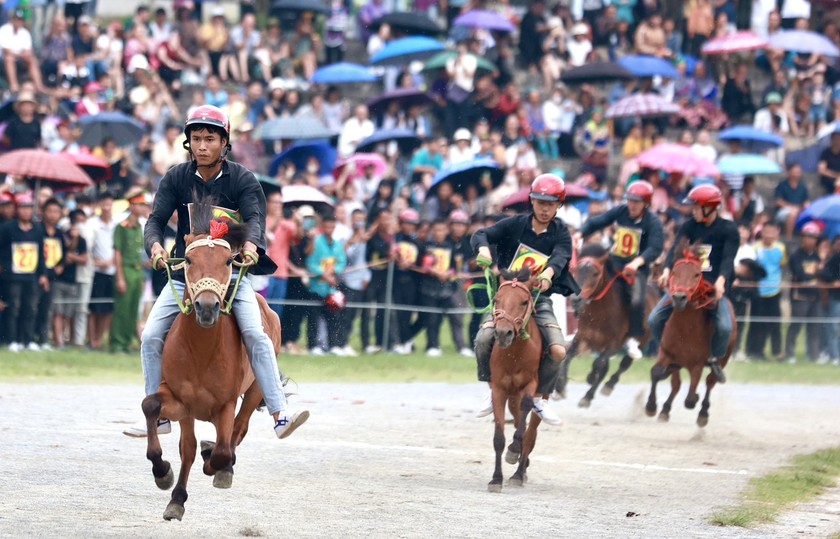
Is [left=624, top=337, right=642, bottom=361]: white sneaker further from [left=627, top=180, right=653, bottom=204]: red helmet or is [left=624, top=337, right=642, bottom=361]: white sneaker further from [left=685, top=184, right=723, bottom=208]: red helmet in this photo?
[left=685, top=184, right=723, bottom=208]: red helmet

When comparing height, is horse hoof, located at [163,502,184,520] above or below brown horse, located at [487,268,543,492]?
below

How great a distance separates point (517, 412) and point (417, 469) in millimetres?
930

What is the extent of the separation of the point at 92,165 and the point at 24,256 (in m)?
2.37

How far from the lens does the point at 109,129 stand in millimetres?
23938

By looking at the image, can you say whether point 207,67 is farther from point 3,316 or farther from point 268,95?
point 3,316

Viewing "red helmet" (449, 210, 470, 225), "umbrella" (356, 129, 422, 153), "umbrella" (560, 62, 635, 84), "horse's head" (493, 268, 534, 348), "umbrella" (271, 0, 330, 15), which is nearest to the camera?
"horse's head" (493, 268, 534, 348)

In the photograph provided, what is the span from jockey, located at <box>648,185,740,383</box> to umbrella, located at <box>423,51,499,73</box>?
12996mm

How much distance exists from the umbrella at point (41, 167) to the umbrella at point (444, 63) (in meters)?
9.20

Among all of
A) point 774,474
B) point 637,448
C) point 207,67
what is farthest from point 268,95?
point 774,474

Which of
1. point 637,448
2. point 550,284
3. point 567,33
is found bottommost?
point 637,448

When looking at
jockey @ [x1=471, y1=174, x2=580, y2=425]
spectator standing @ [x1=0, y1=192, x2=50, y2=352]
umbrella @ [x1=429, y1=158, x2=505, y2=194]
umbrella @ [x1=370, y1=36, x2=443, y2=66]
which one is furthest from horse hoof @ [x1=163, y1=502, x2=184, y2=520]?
umbrella @ [x1=370, y1=36, x2=443, y2=66]

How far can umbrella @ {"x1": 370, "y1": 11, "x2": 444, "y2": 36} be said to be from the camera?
30.0 meters

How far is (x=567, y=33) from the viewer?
32.0m

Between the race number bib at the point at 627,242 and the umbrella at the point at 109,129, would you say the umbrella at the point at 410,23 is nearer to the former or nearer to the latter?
the umbrella at the point at 109,129
